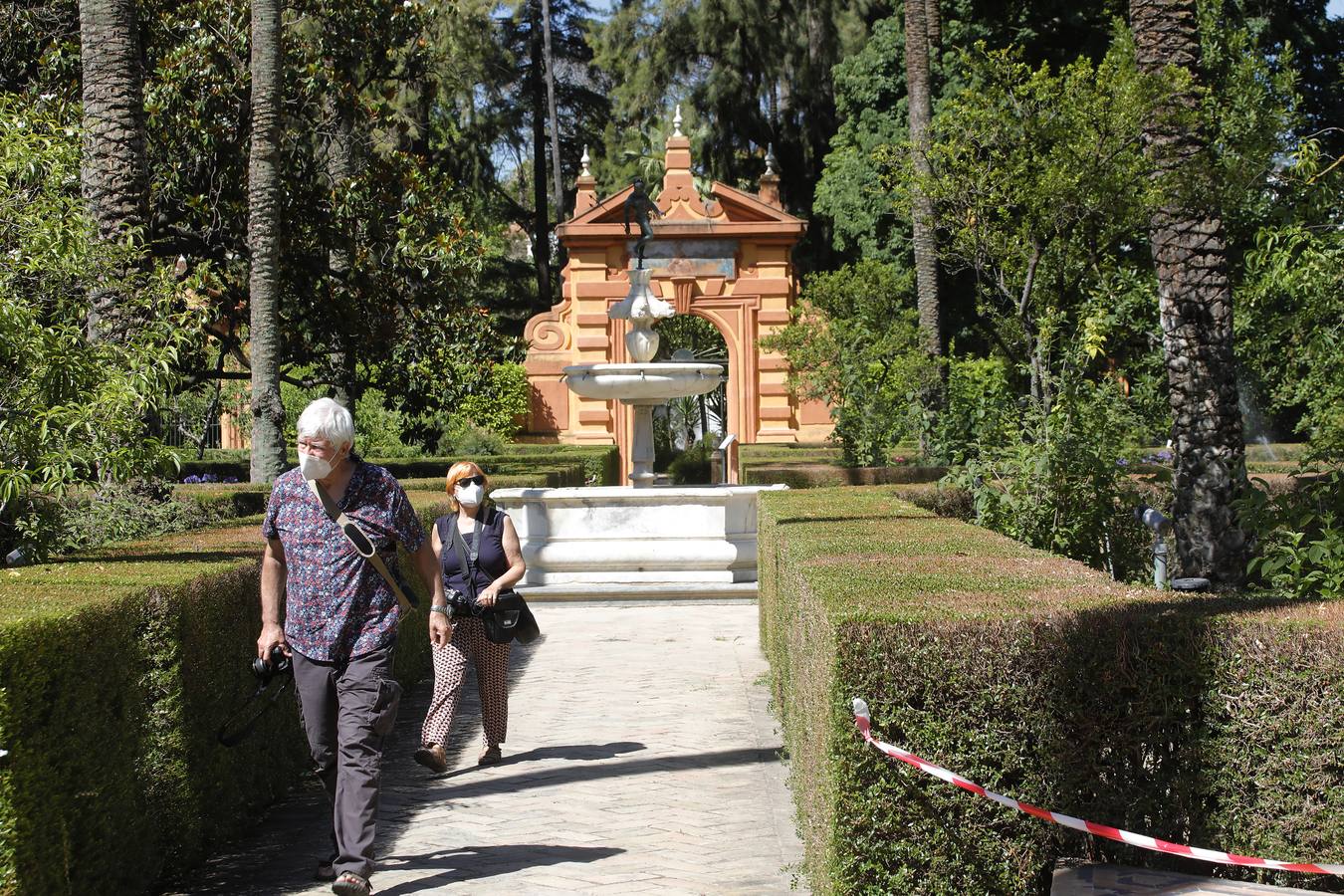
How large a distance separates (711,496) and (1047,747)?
964 cm

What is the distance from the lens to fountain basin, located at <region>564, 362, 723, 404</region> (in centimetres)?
1578

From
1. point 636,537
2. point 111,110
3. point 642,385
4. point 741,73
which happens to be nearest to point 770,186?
point 741,73

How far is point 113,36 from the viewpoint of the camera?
11.5 meters

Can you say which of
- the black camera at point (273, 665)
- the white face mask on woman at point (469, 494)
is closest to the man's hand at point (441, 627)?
the black camera at point (273, 665)

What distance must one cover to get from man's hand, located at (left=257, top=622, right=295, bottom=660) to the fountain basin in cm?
1048

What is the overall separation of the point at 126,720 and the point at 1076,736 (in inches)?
115

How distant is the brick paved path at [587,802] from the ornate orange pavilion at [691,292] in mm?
23809

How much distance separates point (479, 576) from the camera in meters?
7.41

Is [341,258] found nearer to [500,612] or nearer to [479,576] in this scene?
[479,576]

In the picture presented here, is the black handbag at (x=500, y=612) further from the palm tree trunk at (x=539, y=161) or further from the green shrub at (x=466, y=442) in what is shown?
the palm tree trunk at (x=539, y=161)

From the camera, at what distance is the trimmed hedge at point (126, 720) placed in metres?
4.05

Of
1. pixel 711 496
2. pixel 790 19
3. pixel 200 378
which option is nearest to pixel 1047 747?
pixel 711 496

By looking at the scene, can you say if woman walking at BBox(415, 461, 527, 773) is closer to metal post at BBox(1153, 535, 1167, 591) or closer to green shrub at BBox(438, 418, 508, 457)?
metal post at BBox(1153, 535, 1167, 591)

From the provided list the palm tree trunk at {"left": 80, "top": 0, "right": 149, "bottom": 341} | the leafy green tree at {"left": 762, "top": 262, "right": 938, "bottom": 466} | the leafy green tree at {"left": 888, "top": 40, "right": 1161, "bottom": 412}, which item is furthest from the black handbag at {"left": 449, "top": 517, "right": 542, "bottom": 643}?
the leafy green tree at {"left": 762, "top": 262, "right": 938, "bottom": 466}
